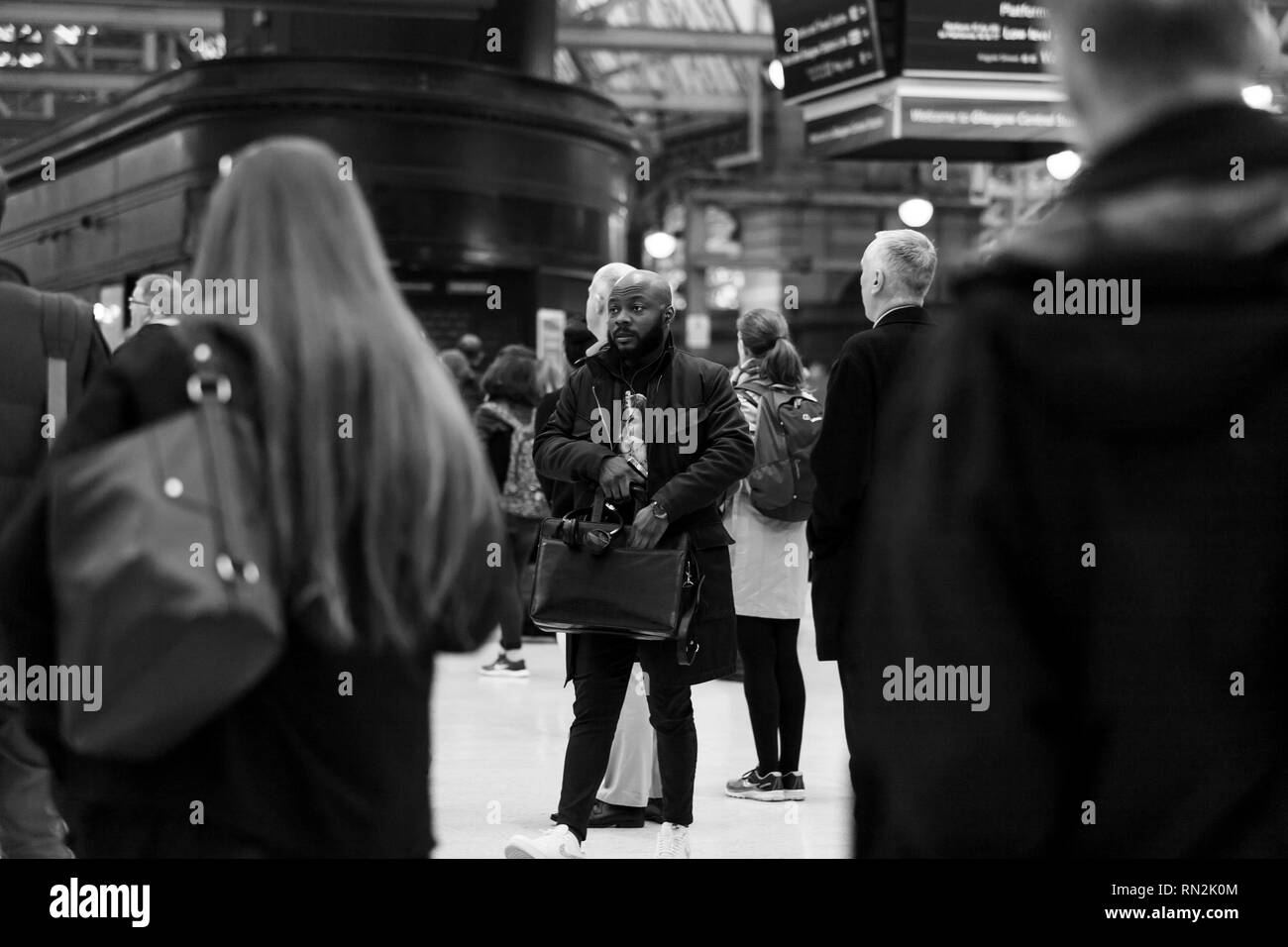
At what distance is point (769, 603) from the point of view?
6.52 meters

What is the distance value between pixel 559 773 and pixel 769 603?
1157mm

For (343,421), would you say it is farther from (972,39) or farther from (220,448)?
(972,39)

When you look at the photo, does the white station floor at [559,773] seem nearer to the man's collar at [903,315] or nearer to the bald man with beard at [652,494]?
the bald man with beard at [652,494]

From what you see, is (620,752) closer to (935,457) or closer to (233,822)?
(233,822)

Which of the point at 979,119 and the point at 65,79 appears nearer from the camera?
the point at 979,119

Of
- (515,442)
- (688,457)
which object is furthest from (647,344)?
(515,442)

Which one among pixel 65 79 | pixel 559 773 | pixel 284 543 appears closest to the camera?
pixel 284 543

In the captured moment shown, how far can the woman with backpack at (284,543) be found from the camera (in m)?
1.89

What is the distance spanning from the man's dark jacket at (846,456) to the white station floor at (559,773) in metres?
0.90

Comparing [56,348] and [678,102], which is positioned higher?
[678,102]

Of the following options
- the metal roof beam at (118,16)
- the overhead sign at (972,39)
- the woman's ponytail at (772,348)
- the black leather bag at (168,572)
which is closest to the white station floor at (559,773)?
the woman's ponytail at (772,348)

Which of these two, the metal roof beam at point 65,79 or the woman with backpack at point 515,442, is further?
the metal roof beam at point 65,79
